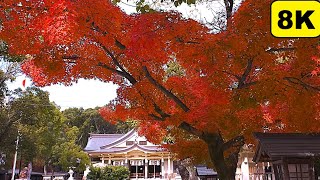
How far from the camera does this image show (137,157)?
4372 cm

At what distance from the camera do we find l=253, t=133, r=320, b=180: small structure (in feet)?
34.0

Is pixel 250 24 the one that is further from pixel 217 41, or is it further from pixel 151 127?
pixel 151 127

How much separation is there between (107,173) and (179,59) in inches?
1154

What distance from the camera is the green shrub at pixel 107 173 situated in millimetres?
36031

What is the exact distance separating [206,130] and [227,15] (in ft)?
11.7

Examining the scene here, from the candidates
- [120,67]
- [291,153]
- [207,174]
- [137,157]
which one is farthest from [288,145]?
[137,157]

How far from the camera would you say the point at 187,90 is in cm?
1070

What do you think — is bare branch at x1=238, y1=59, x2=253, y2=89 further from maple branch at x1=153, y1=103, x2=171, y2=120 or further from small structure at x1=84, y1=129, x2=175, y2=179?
small structure at x1=84, y1=129, x2=175, y2=179

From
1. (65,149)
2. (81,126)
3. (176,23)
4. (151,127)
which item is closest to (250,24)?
(176,23)

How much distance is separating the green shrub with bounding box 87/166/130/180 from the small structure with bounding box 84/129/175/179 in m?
4.87

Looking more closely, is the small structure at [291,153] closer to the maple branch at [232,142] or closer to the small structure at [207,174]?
the maple branch at [232,142]

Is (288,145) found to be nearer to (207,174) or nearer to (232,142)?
(232,142)

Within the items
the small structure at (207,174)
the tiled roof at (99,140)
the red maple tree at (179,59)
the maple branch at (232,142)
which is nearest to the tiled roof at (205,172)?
the small structure at (207,174)

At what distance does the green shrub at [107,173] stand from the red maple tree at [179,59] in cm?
2643
